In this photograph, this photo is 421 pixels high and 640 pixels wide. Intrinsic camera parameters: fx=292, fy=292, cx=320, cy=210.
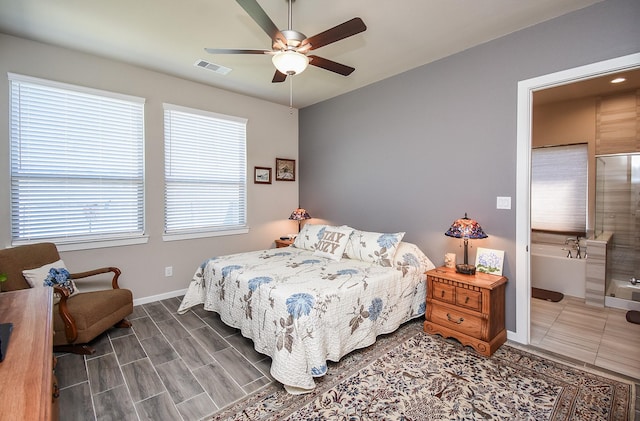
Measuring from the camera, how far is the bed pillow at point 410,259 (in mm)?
3109

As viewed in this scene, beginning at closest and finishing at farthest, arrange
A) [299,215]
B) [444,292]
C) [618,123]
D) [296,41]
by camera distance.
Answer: [296,41]
[444,292]
[618,123]
[299,215]

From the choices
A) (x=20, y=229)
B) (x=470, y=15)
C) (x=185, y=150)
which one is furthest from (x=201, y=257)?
(x=470, y=15)

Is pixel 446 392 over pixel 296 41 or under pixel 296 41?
under

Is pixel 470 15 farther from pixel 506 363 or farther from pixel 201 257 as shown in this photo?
pixel 201 257

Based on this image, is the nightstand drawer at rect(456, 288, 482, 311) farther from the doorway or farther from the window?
the window

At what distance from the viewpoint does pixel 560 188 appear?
4.44 metres

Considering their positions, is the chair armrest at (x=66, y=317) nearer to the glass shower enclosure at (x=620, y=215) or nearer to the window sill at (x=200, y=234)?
the window sill at (x=200, y=234)

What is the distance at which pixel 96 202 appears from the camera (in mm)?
3297

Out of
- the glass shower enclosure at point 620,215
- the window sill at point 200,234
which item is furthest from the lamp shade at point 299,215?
the glass shower enclosure at point 620,215

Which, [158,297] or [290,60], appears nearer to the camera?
[290,60]

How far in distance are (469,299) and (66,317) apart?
3439 millimetres

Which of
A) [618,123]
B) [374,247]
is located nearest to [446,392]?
[374,247]

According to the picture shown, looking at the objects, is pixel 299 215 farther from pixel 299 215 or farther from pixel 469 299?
pixel 469 299

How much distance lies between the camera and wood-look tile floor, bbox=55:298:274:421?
1.90 m
